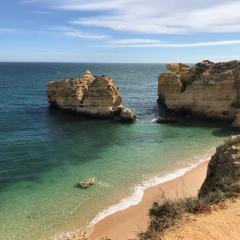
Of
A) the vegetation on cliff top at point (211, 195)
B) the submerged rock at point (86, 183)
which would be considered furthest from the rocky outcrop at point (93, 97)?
the vegetation on cliff top at point (211, 195)

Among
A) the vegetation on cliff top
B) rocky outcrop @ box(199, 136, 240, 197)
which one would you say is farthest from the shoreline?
rocky outcrop @ box(199, 136, 240, 197)

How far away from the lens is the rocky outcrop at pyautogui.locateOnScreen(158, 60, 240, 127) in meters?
46.7

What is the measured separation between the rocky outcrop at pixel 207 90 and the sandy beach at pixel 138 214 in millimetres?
17822

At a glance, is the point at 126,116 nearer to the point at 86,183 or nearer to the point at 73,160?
the point at 73,160

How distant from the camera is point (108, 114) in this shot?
159 feet

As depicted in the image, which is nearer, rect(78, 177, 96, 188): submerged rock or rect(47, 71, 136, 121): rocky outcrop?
rect(78, 177, 96, 188): submerged rock

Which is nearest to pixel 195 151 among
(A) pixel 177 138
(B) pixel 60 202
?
(A) pixel 177 138

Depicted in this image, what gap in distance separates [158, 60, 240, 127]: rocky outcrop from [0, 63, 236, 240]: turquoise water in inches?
95.0

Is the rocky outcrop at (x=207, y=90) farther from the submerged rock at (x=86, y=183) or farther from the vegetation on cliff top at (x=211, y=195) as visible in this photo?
the vegetation on cliff top at (x=211, y=195)

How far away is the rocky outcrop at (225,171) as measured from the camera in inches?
640

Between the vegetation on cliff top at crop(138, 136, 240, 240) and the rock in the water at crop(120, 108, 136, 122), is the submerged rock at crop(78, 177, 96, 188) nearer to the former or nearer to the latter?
the vegetation on cliff top at crop(138, 136, 240, 240)

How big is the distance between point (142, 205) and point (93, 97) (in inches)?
1093

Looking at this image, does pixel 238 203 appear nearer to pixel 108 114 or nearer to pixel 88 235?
pixel 88 235

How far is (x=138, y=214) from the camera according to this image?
21.4 metres
